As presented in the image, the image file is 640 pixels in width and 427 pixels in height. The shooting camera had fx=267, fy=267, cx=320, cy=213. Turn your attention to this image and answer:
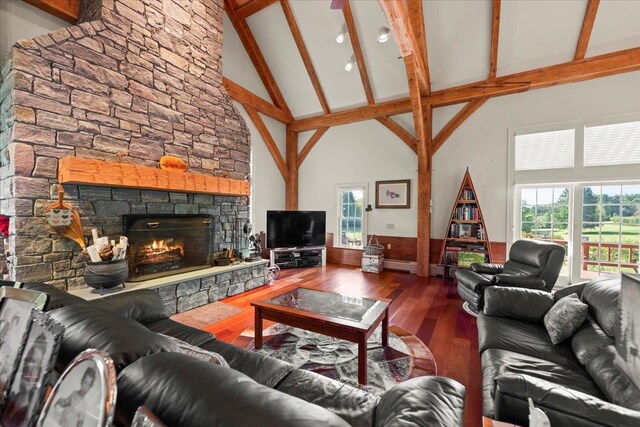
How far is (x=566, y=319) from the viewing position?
1.78 metres

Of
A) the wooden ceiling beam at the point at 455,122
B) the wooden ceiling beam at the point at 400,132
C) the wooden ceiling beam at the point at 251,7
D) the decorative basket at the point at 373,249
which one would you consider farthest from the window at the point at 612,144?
the wooden ceiling beam at the point at 251,7

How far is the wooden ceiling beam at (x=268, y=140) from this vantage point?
583 cm

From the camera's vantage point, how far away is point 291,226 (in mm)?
5707

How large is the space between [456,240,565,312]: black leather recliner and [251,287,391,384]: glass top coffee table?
121cm

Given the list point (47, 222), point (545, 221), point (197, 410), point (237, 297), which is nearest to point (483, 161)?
point (545, 221)

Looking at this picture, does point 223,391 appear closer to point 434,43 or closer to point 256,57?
point 434,43

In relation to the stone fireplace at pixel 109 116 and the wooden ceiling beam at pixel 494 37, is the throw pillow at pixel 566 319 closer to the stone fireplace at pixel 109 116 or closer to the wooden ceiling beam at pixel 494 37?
the stone fireplace at pixel 109 116

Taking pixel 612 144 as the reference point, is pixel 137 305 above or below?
below

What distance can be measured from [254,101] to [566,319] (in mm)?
5903

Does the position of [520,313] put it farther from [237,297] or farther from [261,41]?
[261,41]

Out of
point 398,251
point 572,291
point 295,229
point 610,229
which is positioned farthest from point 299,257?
point 610,229

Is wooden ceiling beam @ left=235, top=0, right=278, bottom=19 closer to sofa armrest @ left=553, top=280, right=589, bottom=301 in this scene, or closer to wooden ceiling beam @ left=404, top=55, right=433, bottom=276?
wooden ceiling beam @ left=404, top=55, right=433, bottom=276

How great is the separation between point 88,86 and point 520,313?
4.70 meters

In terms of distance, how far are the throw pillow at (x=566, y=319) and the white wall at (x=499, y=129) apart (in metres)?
3.32
